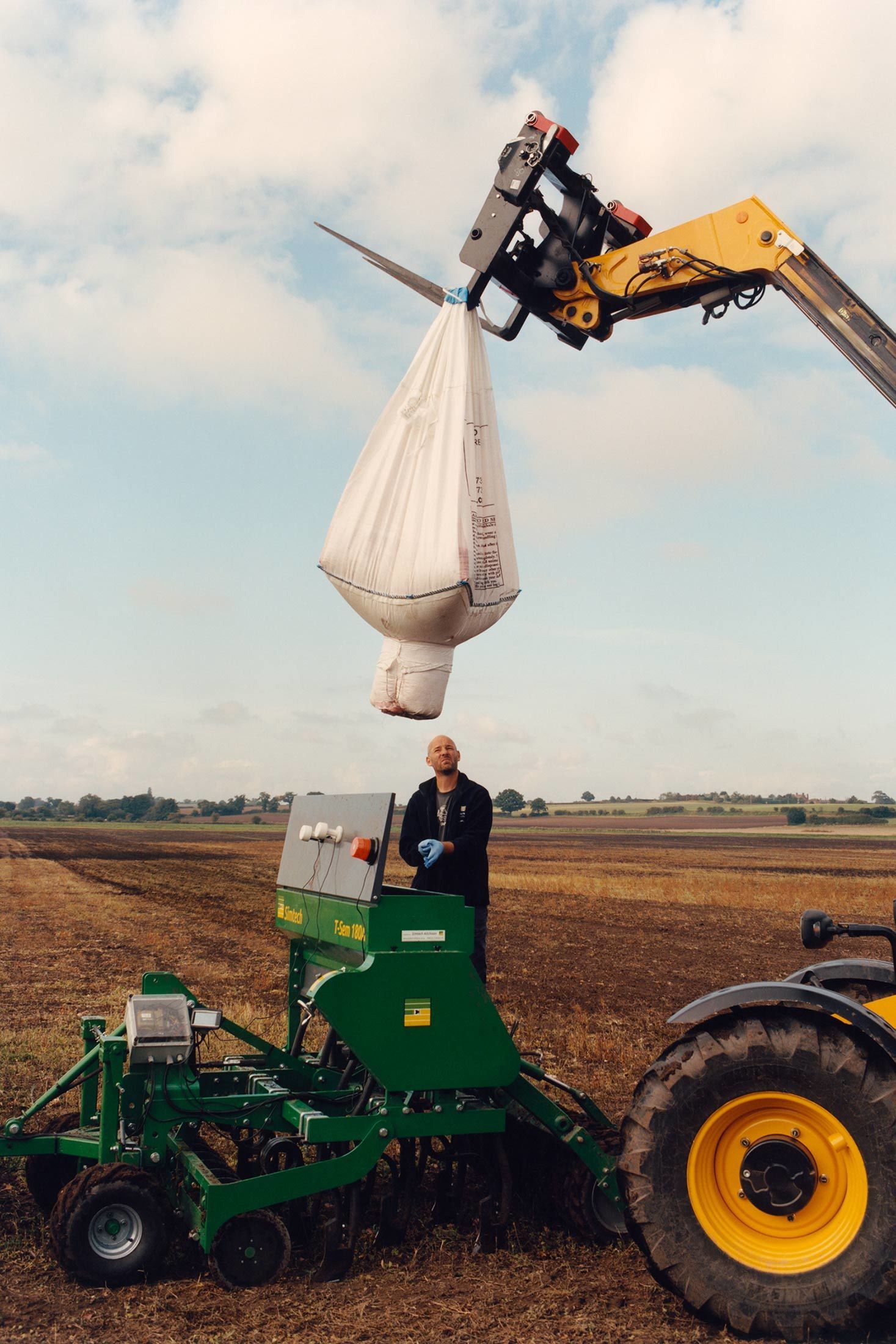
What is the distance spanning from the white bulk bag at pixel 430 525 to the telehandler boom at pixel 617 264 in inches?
14.3

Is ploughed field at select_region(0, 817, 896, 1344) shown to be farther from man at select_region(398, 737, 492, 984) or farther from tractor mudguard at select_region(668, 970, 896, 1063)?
man at select_region(398, 737, 492, 984)

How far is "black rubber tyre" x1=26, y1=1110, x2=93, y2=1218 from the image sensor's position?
5004 millimetres

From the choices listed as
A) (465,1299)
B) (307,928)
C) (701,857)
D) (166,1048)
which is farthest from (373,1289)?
(701,857)

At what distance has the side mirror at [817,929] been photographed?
426 cm

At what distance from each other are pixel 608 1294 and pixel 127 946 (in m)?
11.4

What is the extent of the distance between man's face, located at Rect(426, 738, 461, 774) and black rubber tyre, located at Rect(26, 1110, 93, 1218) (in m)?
2.50

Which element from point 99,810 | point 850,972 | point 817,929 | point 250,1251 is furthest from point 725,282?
point 99,810

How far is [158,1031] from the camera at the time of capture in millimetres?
4727

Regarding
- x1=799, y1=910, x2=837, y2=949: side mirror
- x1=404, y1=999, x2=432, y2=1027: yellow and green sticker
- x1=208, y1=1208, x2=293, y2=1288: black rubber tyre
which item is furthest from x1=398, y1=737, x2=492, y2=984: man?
x1=799, y1=910, x2=837, y2=949: side mirror

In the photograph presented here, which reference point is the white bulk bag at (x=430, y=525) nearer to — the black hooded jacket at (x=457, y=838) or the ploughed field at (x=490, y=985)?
the black hooded jacket at (x=457, y=838)

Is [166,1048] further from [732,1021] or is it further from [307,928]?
[732,1021]

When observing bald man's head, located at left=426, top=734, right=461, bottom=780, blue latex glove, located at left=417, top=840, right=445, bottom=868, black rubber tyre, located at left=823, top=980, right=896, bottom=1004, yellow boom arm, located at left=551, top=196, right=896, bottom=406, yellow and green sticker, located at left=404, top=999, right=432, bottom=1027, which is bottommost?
yellow and green sticker, located at left=404, top=999, right=432, bottom=1027

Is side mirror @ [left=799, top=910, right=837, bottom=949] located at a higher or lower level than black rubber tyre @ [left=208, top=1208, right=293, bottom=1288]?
higher

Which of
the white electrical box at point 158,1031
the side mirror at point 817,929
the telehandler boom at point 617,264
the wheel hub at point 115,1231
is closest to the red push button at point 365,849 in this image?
the white electrical box at point 158,1031
